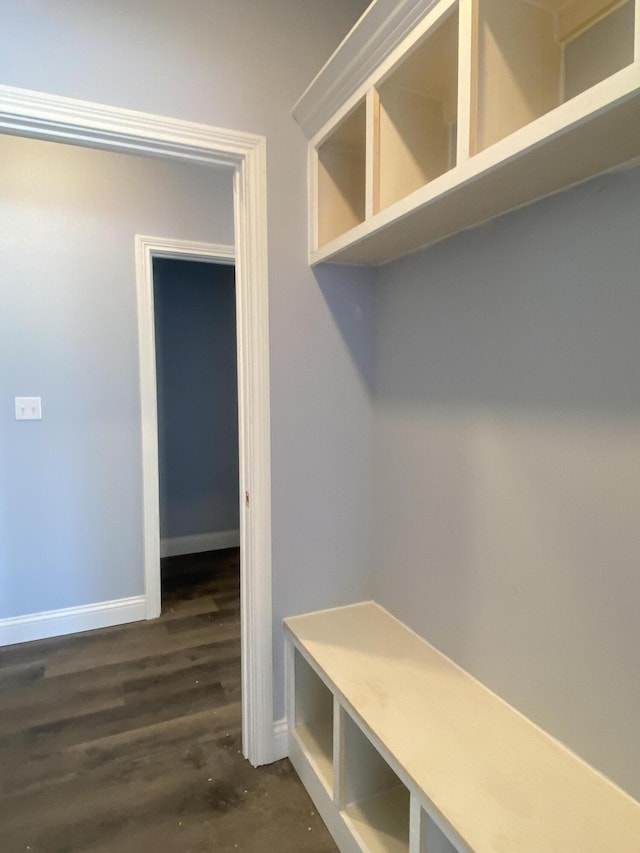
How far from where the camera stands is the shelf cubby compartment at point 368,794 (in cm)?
137

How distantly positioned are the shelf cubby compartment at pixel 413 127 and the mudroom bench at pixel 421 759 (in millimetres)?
1276

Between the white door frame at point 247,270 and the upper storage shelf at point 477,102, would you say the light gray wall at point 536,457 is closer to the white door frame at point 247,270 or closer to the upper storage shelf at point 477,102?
the upper storage shelf at point 477,102

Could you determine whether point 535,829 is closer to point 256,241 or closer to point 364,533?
point 364,533

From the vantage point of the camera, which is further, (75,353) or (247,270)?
(75,353)

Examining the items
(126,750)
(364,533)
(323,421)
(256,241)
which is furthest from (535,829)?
(256,241)

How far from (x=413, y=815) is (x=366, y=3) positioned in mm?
2377

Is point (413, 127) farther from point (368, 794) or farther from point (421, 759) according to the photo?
point (368, 794)

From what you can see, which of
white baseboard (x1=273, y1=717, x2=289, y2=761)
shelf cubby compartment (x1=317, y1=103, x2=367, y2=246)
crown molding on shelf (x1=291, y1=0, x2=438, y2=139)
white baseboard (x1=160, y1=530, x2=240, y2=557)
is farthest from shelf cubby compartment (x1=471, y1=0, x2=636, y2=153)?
white baseboard (x1=160, y1=530, x2=240, y2=557)

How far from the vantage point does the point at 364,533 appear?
1.87 metres

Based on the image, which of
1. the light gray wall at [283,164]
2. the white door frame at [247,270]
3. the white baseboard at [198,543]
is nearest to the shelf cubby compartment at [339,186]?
the light gray wall at [283,164]

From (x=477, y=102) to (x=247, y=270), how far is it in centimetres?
87

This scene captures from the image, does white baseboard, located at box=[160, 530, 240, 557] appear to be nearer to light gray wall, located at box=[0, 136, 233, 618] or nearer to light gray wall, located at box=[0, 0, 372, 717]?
light gray wall, located at box=[0, 136, 233, 618]

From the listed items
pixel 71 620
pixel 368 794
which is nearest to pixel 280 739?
pixel 368 794

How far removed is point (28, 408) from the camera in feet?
8.32
